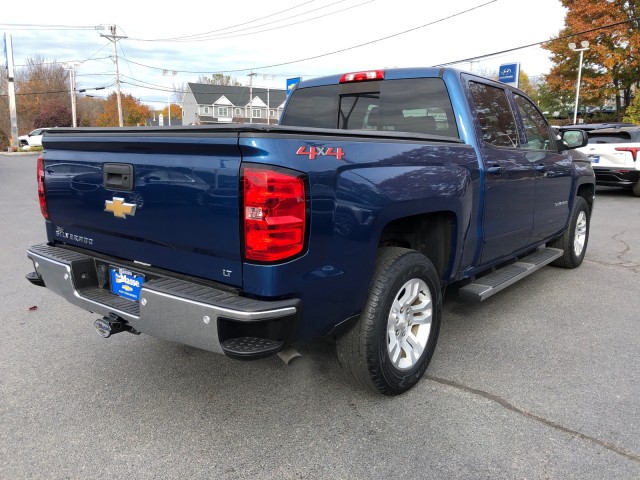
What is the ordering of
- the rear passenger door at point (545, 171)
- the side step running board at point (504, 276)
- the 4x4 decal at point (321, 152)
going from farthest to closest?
the rear passenger door at point (545, 171)
the side step running board at point (504, 276)
the 4x4 decal at point (321, 152)

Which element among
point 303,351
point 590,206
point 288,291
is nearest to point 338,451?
point 288,291

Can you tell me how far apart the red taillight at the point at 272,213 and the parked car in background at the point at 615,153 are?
1153 cm

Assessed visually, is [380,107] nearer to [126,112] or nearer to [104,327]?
[104,327]

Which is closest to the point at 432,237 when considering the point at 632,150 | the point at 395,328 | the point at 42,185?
the point at 395,328

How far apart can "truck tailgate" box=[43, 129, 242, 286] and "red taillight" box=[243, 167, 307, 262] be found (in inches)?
2.8

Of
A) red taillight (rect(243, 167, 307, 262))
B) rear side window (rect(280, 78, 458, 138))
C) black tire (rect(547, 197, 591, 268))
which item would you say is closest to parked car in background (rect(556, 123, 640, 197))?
black tire (rect(547, 197, 591, 268))

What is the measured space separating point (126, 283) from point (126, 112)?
257 ft

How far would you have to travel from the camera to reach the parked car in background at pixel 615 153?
467 inches

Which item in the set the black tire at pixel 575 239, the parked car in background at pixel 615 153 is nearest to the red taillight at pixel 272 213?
the black tire at pixel 575 239

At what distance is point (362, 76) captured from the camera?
4125mm

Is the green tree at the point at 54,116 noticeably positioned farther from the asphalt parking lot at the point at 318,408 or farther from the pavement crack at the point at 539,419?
the pavement crack at the point at 539,419

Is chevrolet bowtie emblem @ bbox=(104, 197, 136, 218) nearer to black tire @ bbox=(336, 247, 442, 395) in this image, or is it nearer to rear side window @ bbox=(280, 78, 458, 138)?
black tire @ bbox=(336, 247, 442, 395)

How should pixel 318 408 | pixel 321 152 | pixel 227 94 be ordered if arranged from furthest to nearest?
1. pixel 227 94
2. pixel 318 408
3. pixel 321 152

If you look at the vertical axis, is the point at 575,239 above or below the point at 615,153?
below
